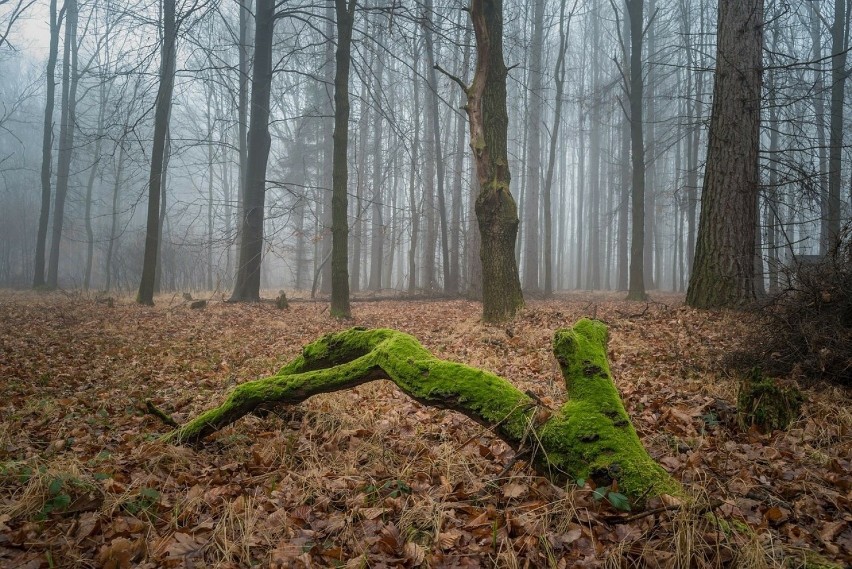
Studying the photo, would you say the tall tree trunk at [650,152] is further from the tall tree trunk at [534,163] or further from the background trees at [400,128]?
the tall tree trunk at [534,163]

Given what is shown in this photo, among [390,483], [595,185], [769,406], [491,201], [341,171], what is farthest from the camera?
[595,185]

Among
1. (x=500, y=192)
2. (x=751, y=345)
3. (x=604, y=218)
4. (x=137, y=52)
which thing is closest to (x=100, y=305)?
(x=137, y=52)

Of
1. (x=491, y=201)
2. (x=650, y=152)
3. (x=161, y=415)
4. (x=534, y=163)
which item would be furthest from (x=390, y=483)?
(x=650, y=152)

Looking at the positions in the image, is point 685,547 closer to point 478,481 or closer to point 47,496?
point 478,481

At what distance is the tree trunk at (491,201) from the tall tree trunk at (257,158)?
25.2ft

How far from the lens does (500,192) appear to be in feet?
28.1

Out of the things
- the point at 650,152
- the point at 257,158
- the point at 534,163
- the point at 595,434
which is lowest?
the point at 595,434

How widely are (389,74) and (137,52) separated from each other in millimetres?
16629

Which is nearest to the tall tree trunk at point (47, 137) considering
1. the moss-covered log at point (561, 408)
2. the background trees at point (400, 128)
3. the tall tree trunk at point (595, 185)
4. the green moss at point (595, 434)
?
the background trees at point (400, 128)

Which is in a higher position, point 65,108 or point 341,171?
point 65,108

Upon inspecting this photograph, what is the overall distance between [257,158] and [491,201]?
9.17 metres

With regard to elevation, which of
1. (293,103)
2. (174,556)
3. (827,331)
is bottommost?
(174,556)

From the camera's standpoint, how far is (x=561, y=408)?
292 cm

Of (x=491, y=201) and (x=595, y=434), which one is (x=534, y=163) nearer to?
(x=491, y=201)
